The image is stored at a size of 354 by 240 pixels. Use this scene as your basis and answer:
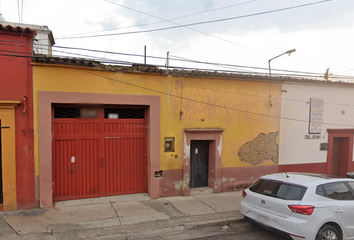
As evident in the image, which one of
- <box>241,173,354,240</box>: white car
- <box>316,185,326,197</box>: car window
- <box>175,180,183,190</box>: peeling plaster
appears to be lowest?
<box>175,180,183,190</box>: peeling plaster

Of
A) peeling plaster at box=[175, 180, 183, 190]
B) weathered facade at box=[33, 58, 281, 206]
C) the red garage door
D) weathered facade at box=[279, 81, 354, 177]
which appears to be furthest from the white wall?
the red garage door

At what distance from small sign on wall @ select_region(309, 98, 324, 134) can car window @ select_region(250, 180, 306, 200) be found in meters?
5.94

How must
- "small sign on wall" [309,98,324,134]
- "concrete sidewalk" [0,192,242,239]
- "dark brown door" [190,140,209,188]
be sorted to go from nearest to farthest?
"concrete sidewalk" [0,192,242,239] → "dark brown door" [190,140,209,188] → "small sign on wall" [309,98,324,134]

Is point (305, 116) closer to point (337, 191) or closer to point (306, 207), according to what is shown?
point (337, 191)

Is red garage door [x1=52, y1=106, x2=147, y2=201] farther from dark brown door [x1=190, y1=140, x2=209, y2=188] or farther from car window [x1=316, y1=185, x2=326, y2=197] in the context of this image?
car window [x1=316, y1=185, x2=326, y2=197]

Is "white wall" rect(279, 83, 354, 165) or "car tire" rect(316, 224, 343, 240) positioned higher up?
"white wall" rect(279, 83, 354, 165)

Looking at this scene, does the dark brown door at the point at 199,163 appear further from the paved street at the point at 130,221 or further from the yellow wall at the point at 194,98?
the paved street at the point at 130,221

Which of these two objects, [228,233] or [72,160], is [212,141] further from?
[72,160]

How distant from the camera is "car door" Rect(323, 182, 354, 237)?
4.66m

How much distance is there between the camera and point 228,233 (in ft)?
18.3

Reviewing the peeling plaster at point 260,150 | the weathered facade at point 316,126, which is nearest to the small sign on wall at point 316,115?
the weathered facade at point 316,126

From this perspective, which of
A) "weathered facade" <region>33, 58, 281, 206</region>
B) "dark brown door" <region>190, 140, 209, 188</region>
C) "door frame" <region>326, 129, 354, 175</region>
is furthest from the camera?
"door frame" <region>326, 129, 354, 175</region>

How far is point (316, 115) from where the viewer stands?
9.91 metres

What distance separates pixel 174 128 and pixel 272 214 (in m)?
4.04
